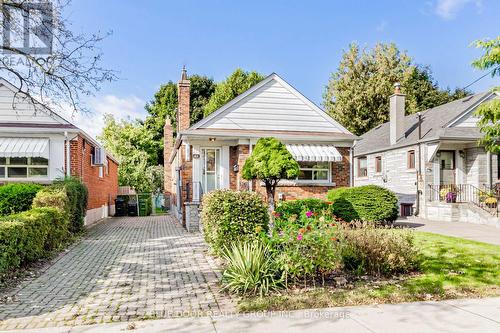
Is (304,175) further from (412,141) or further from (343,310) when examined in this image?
(343,310)

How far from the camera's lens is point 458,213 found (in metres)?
18.2

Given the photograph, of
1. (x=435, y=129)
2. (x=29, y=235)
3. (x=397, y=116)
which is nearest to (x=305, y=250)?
(x=29, y=235)

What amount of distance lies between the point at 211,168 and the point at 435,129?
39.5 ft

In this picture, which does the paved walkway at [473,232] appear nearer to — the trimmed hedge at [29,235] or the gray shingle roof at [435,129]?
the gray shingle roof at [435,129]

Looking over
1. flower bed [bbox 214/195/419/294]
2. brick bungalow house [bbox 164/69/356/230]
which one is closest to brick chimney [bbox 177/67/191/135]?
brick bungalow house [bbox 164/69/356/230]

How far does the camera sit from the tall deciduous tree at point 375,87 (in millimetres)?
37969

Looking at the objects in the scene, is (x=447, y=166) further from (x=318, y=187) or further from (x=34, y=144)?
(x=34, y=144)

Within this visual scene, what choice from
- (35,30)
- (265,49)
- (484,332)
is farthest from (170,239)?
(265,49)

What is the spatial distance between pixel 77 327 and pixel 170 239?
8.18 metres

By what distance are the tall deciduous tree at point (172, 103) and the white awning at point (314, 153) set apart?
27778 millimetres

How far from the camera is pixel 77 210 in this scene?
14344mm

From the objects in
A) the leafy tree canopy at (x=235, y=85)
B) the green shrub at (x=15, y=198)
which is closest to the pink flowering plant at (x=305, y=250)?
the green shrub at (x=15, y=198)

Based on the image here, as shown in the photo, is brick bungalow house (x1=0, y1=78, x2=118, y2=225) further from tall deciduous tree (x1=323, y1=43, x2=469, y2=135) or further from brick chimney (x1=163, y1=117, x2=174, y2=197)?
tall deciduous tree (x1=323, y1=43, x2=469, y2=135)

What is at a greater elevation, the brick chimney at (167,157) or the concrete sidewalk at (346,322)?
the brick chimney at (167,157)
